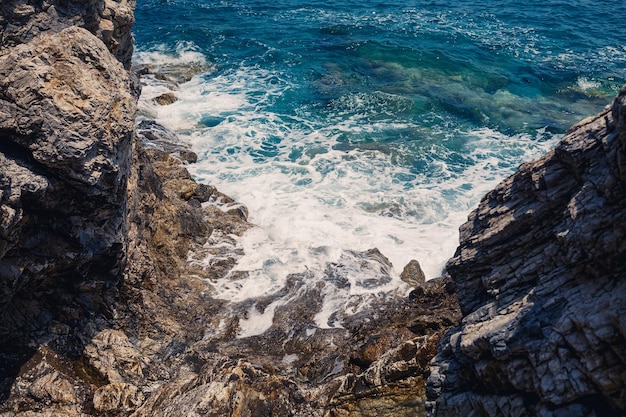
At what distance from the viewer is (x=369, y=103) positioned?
36094 millimetres

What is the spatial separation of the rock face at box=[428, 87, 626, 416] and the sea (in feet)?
32.5

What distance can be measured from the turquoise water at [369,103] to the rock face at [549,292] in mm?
10430

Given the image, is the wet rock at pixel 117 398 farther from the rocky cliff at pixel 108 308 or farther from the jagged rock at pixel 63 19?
the jagged rock at pixel 63 19

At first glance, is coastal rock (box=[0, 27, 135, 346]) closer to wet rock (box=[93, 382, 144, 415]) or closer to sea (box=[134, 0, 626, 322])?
wet rock (box=[93, 382, 144, 415])

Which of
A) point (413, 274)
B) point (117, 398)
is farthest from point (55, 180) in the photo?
point (413, 274)

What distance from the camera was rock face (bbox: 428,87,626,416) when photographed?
730 centimetres

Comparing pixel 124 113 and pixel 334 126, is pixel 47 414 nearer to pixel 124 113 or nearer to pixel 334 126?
pixel 124 113

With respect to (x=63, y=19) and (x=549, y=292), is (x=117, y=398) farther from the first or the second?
(x=549, y=292)

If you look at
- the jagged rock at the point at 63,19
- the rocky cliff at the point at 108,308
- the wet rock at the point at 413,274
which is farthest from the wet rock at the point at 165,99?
the wet rock at the point at 413,274

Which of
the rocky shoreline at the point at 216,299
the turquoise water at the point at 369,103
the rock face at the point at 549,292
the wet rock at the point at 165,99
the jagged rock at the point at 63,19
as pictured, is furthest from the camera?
the wet rock at the point at 165,99

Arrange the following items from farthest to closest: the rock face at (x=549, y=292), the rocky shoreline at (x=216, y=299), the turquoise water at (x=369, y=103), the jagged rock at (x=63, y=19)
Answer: the turquoise water at (x=369, y=103)
the jagged rock at (x=63, y=19)
the rocky shoreline at (x=216, y=299)
the rock face at (x=549, y=292)

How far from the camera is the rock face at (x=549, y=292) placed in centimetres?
730

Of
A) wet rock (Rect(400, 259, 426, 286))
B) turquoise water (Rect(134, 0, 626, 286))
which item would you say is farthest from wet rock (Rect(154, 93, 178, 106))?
wet rock (Rect(400, 259, 426, 286))

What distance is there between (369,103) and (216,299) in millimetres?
21964
